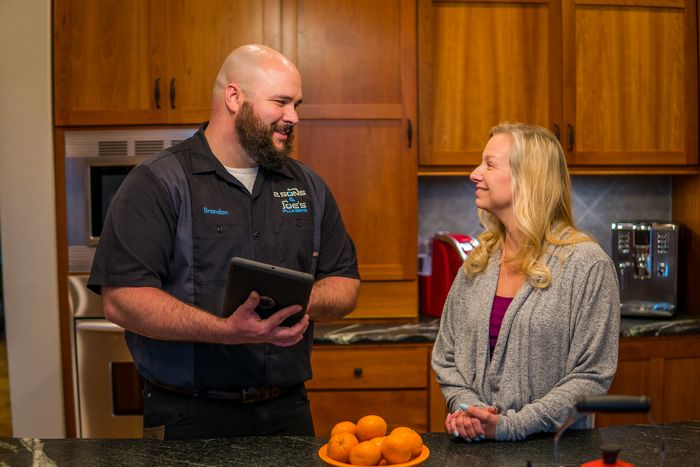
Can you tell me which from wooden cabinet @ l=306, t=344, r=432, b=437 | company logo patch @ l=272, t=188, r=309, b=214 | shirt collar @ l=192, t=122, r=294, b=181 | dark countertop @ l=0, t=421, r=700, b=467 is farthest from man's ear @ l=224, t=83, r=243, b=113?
wooden cabinet @ l=306, t=344, r=432, b=437

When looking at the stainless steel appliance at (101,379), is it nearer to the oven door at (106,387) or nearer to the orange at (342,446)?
the oven door at (106,387)

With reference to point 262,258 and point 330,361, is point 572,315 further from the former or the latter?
point 330,361

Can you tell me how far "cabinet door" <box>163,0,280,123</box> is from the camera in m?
3.34

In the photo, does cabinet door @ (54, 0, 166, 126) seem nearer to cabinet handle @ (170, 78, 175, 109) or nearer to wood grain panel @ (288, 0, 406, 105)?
cabinet handle @ (170, 78, 175, 109)

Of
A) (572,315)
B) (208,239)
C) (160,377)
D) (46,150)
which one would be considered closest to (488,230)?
(572,315)

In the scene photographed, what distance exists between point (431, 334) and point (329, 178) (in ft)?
2.50

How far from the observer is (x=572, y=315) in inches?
74.1

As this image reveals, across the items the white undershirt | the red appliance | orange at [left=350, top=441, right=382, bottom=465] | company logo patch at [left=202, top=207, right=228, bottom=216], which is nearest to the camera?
orange at [left=350, top=441, right=382, bottom=465]

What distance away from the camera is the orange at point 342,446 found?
4.85 feet

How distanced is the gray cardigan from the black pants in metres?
0.43

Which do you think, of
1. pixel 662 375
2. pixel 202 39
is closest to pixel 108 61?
pixel 202 39

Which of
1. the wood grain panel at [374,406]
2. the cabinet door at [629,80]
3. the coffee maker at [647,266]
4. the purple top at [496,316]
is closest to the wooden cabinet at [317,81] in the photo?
the wood grain panel at [374,406]

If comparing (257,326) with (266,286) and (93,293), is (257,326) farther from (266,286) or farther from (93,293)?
(93,293)

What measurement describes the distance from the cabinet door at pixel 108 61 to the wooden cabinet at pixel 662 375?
2.14 metres
